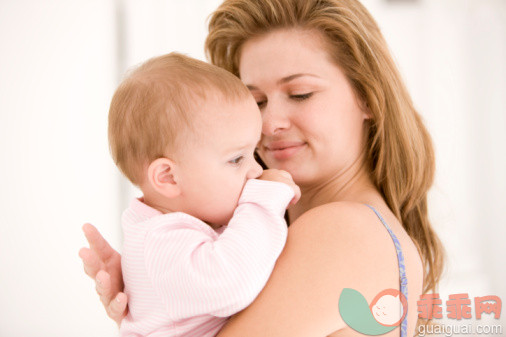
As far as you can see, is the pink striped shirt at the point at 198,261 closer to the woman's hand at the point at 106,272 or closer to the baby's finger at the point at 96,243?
the woman's hand at the point at 106,272

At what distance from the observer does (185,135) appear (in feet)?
3.66

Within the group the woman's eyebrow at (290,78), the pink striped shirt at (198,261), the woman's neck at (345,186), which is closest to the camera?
the pink striped shirt at (198,261)

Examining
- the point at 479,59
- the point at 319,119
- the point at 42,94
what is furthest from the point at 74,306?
the point at 479,59

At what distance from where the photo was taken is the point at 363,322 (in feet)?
3.67

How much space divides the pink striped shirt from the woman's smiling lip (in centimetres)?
41

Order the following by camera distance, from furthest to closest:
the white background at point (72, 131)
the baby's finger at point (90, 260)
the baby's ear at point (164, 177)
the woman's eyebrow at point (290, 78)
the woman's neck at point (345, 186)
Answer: the white background at point (72, 131) → the woman's neck at point (345, 186) → the woman's eyebrow at point (290, 78) → the baby's finger at point (90, 260) → the baby's ear at point (164, 177)

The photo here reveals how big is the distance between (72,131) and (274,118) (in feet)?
7.70

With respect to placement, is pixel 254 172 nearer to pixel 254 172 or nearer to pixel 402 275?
pixel 254 172

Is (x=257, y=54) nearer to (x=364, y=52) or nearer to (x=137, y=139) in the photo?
(x=364, y=52)

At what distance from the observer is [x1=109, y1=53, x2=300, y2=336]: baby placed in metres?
1.03

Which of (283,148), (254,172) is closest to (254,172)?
(254,172)

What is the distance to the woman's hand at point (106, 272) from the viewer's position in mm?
1224

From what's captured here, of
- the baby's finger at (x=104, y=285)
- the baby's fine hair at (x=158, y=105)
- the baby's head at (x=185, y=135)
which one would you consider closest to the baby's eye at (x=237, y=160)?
the baby's head at (x=185, y=135)

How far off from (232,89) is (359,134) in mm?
612
